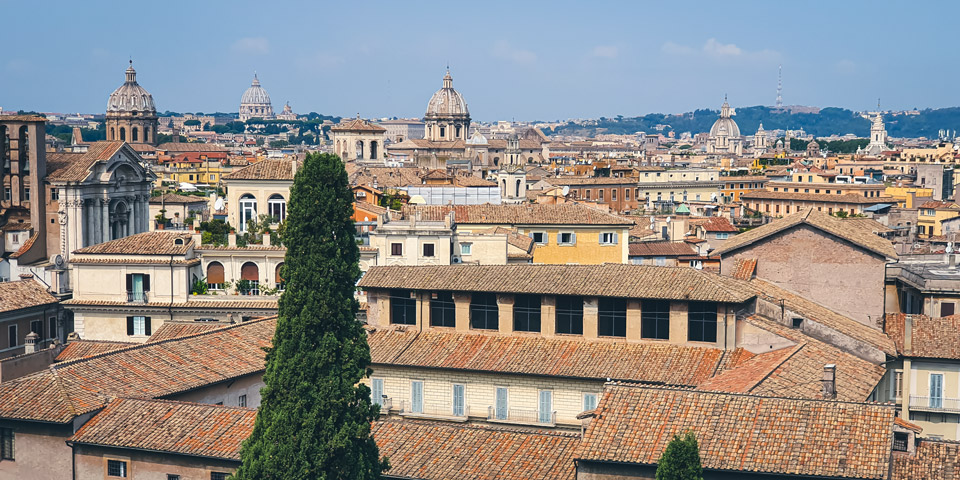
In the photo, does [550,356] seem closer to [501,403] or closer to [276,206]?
[501,403]

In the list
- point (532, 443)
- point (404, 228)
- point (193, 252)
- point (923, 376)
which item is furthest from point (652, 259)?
point (532, 443)

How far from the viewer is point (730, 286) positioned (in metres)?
30.5

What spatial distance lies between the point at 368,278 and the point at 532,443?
10978mm

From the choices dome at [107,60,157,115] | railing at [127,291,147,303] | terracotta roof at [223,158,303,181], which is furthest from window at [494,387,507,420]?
dome at [107,60,157,115]

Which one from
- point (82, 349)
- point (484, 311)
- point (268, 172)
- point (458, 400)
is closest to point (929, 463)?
point (458, 400)

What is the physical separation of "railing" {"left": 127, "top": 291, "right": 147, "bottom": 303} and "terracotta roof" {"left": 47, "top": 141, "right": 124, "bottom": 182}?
17.2 metres

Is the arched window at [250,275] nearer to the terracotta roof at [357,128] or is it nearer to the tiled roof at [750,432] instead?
the tiled roof at [750,432]

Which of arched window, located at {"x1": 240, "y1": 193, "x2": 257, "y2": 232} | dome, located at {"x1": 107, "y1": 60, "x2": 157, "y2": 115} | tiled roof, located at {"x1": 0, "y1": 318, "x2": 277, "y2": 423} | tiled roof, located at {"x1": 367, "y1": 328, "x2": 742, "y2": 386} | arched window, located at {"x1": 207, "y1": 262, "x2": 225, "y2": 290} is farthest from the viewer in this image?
dome, located at {"x1": 107, "y1": 60, "x2": 157, "y2": 115}

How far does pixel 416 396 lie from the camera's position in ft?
102

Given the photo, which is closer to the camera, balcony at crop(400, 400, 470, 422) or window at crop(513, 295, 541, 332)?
balcony at crop(400, 400, 470, 422)

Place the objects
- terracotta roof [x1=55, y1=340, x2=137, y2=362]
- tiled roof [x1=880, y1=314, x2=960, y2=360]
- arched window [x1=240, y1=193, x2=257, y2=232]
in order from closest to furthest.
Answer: tiled roof [x1=880, y1=314, x2=960, y2=360], terracotta roof [x1=55, y1=340, x2=137, y2=362], arched window [x1=240, y1=193, x2=257, y2=232]

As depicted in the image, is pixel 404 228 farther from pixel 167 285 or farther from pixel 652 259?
pixel 652 259

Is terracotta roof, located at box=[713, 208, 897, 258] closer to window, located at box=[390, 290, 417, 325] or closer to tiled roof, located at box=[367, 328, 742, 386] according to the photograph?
tiled roof, located at box=[367, 328, 742, 386]

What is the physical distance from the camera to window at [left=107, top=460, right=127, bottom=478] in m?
24.6
